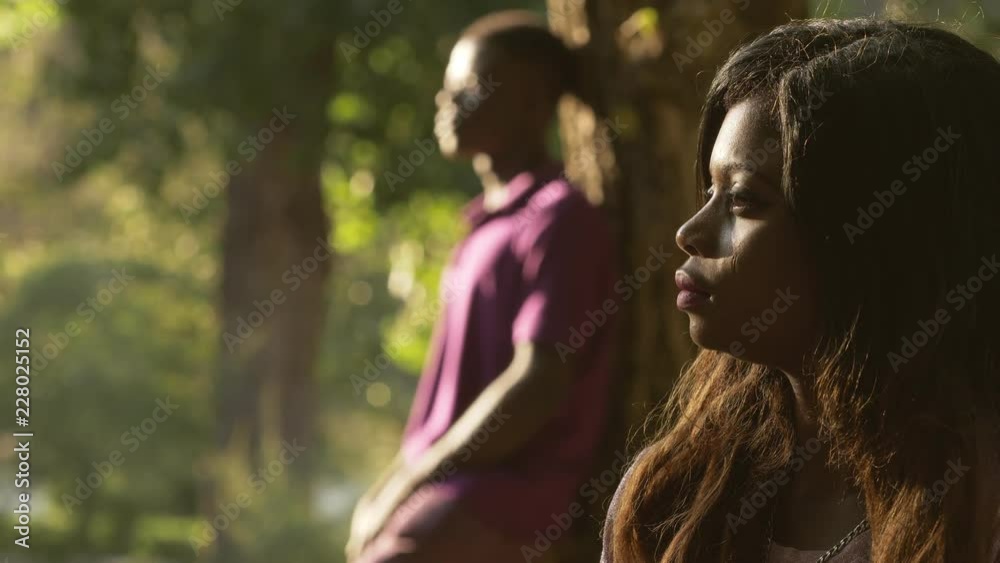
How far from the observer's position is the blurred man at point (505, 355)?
3.87m

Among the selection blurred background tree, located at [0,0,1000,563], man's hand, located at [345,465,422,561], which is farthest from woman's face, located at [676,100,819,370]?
blurred background tree, located at [0,0,1000,563]

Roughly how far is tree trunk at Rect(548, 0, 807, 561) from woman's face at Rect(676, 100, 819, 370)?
243 centimetres

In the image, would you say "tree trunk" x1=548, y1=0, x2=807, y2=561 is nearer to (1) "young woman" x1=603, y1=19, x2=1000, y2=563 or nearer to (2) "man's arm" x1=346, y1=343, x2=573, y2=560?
(2) "man's arm" x1=346, y1=343, x2=573, y2=560

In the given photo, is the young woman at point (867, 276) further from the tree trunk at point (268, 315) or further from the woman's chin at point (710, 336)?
the tree trunk at point (268, 315)

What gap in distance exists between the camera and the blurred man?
387cm

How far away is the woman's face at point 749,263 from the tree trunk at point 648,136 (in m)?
2.43

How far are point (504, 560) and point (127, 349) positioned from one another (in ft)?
→ 38.7

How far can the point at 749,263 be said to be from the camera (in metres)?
1.91

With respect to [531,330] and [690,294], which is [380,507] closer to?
[531,330]

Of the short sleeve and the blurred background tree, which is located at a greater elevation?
the blurred background tree

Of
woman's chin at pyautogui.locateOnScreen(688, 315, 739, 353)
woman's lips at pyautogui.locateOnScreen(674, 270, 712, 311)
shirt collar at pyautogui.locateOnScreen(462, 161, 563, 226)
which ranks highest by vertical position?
shirt collar at pyautogui.locateOnScreen(462, 161, 563, 226)

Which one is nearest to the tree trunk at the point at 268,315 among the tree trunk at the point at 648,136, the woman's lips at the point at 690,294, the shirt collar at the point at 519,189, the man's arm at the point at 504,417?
the tree trunk at the point at 648,136

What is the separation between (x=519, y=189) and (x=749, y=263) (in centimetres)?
228

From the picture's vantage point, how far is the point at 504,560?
398 cm
